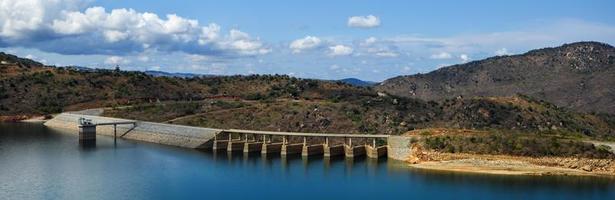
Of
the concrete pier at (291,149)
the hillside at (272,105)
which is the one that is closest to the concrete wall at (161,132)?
the hillside at (272,105)

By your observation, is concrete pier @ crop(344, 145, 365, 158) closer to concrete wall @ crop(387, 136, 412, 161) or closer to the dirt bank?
concrete wall @ crop(387, 136, 412, 161)

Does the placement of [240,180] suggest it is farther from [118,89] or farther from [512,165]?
[118,89]

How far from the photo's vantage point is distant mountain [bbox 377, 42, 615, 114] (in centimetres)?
15050

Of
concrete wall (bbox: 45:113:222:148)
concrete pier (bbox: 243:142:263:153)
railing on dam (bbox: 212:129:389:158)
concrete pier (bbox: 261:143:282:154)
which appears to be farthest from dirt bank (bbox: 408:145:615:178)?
concrete wall (bbox: 45:113:222:148)

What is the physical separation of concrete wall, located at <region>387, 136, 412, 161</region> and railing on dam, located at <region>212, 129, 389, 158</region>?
89 centimetres

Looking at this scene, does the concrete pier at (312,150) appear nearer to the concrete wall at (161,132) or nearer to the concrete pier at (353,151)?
the concrete pier at (353,151)

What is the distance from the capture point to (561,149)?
70625 millimetres

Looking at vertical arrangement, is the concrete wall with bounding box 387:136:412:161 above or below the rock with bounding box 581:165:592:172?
above

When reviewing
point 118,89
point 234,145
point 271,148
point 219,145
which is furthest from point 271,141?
point 118,89

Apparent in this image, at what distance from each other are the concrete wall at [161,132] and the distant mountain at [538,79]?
270ft

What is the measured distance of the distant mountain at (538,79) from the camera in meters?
150

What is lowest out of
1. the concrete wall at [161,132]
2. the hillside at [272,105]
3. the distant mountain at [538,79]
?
the concrete wall at [161,132]

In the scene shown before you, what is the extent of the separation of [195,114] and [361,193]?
5578 centimetres

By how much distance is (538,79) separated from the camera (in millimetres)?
167875
